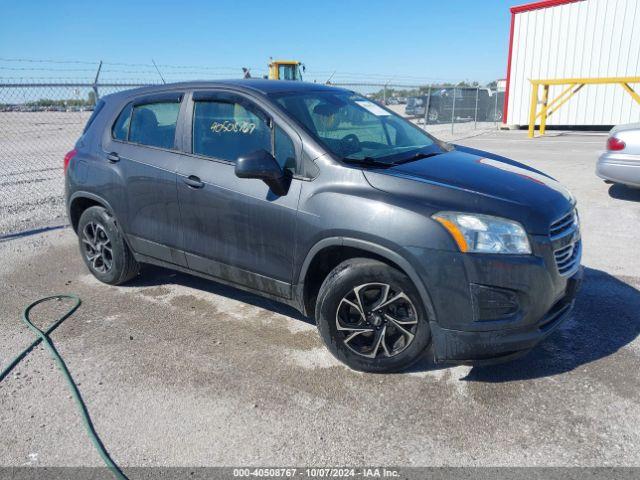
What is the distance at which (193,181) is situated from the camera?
3.78 meters

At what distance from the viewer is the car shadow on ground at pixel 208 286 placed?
4250 mm

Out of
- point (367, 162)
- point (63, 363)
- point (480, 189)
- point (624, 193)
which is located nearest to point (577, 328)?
point (480, 189)

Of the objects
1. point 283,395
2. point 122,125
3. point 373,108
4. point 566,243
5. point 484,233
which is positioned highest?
point 373,108

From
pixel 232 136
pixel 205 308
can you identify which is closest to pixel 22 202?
pixel 205 308

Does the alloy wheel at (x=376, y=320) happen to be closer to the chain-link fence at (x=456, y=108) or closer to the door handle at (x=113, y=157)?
the door handle at (x=113, y=157)

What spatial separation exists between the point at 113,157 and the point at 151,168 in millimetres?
558

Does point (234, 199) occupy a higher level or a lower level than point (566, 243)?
higher

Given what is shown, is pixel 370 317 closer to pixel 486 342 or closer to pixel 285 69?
pixel 486 342

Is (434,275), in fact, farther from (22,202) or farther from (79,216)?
(22,202)

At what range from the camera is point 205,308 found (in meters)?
4.28

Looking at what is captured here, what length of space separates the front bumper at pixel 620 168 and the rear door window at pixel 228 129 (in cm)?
593

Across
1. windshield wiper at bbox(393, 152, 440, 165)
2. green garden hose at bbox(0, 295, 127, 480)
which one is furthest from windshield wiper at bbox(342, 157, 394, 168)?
green garden hose at bbox(0, 295, 127, 480)

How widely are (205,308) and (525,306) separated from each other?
100.0 inches

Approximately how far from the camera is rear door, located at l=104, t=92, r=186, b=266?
4.01 meters
